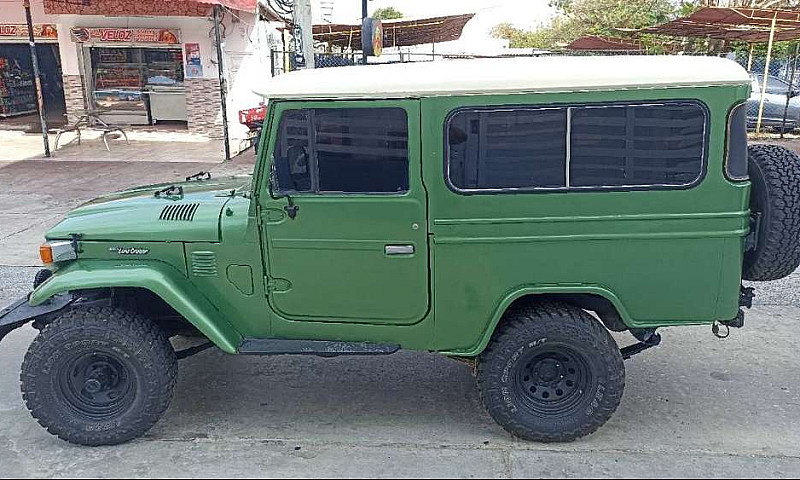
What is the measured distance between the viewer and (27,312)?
147 inches

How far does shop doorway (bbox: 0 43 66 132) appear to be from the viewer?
59.3ft

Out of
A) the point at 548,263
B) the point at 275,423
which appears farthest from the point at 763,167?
the point at 275,423

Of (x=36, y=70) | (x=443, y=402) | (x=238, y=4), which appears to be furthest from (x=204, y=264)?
(x=36, y=70)

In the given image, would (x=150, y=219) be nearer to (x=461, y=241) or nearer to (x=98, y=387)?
(x=98, y=387)

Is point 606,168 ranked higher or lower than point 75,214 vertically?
higher

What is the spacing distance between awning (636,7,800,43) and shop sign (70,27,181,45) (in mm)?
10680

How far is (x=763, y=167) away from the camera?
3488mm

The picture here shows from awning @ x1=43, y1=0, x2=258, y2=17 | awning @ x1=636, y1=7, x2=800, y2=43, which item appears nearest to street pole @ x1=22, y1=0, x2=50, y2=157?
awning @ x1=43, y1=0, x2=258, y2=17

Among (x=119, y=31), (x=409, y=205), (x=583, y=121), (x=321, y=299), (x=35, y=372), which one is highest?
(x=119, y=31)

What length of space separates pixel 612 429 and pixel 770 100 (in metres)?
14.1

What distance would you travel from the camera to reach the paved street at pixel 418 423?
3.45 m

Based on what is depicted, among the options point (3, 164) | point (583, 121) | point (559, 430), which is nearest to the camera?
point (583, 121)

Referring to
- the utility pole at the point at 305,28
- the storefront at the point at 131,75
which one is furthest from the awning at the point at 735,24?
the storefront at the point at 131,75

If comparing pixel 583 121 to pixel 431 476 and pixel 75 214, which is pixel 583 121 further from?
pixel 75 214
